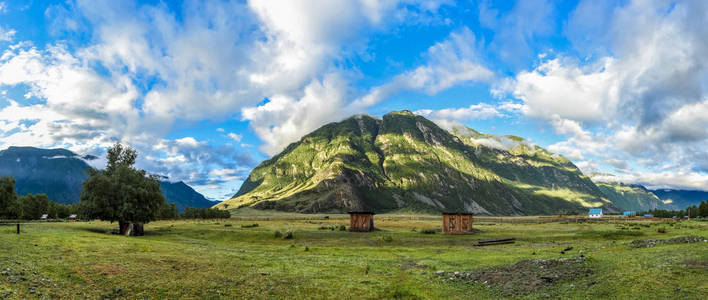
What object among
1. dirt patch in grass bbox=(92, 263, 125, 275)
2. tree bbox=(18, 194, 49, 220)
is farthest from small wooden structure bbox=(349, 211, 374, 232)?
tree bbox=(18, 194, 49, 220)

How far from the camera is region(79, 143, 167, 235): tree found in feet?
184

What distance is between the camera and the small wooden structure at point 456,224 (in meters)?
71.8

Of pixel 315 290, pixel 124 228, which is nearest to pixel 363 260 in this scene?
pixel 315 290

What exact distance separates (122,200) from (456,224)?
60.4 m

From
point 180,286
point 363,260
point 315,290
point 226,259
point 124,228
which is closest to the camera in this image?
point 180,286

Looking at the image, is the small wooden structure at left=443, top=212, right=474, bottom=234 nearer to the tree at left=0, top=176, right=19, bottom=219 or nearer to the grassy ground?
the grassy ground

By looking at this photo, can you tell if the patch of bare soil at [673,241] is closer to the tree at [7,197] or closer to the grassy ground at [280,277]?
the grassy ground at [280,277]

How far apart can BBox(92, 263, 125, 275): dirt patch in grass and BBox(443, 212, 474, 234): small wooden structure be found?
6048cm

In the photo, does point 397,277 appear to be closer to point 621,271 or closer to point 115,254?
point 621,271

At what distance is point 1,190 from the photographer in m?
70.8

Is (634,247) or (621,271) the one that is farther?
(634,247)

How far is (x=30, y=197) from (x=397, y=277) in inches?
5479

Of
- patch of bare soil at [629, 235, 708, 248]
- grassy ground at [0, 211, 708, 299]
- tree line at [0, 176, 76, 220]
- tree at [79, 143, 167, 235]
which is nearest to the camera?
grassy ground at [0, 211, 708, 299]

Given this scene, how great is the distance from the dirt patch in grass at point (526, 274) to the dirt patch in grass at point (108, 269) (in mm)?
20401
